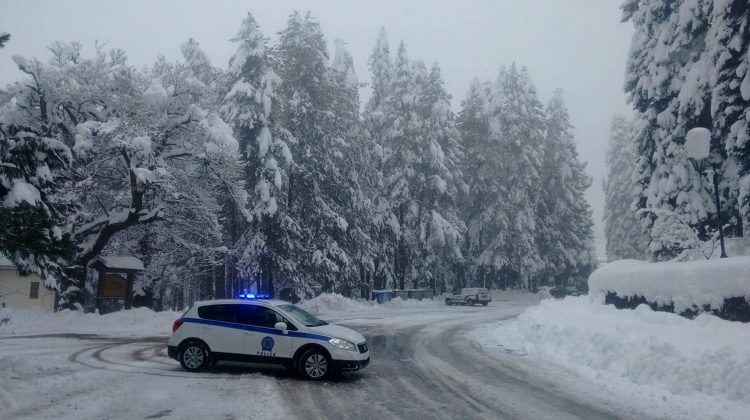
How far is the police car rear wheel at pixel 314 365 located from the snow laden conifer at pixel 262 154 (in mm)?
19569

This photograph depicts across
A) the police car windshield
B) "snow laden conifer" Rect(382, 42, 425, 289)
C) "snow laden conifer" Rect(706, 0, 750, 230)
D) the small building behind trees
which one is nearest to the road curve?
the police car windshield

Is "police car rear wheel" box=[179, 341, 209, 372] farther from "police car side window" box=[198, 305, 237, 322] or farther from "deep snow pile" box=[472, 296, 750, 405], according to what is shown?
"deep snow pile" box=[472, 296, 750, 405]

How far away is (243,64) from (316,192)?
8.54 meters

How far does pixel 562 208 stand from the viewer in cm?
5259

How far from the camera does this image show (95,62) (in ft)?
99.8

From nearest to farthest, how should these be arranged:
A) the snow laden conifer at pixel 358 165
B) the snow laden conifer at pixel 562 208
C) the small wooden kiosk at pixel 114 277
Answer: the small wooden kiosk at pixel 114 277
the snow laden conifer at pixel 358 165
the snow laden conifer at pixel 562 208

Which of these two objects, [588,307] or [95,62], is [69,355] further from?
[95,62]

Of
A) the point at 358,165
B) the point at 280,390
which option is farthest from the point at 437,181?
the point at 280,390

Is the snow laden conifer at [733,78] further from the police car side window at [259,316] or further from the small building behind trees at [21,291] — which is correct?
the small building behind trees at [21,291]

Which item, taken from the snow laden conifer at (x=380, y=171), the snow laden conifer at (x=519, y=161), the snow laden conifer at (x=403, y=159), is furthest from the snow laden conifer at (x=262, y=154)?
the snow laden conifer at (x=519, y=161)

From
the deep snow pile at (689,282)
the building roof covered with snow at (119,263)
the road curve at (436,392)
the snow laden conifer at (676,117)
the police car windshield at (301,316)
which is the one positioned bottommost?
the road curve at (436,392)

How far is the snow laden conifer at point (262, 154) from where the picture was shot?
30703 millimetres

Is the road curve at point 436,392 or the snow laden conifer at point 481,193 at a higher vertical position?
the snow laden conifer at point 481,193

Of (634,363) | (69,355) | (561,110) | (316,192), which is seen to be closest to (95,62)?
(316,192)
